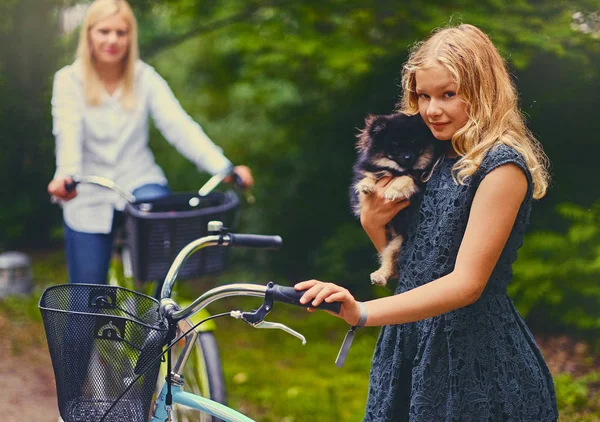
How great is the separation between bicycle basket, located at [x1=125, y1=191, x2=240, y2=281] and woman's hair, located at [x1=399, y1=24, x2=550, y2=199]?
152cm

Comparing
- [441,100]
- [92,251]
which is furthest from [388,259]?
[92,251]

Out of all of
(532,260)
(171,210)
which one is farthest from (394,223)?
(532,260)

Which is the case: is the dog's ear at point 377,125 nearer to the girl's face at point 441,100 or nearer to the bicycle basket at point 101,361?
the girl's face at point 441,100

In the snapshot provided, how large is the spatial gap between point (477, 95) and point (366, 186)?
1.78ft

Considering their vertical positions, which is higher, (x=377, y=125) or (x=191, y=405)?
(x=377, y=125)

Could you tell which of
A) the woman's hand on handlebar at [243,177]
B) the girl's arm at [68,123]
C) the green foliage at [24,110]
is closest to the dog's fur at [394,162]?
the woman's hand on handlebar at [243,177]

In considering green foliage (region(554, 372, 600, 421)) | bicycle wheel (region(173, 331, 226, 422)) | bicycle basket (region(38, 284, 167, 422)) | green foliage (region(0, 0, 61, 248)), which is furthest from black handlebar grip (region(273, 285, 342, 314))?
green foliage (region(0, 0, 61, 248))

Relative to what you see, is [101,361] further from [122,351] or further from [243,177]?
[243,177]

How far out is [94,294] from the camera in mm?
2279

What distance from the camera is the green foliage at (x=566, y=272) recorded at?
205 inches

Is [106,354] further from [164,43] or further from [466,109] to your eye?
[164,43]

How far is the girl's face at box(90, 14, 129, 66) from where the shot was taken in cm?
402

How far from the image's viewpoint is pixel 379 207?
2535 mm

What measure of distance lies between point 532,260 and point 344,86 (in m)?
2.32
